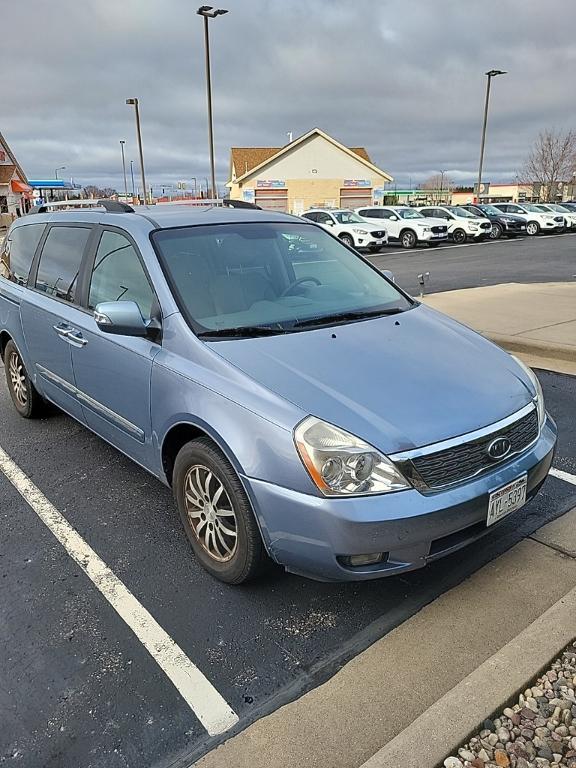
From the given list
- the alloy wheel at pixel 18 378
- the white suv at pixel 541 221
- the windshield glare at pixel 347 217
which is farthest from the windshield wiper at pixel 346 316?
the white suv at pixel 541 221

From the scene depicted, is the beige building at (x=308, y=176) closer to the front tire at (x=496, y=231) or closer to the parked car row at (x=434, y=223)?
the parked car row at (x=434, y=223)

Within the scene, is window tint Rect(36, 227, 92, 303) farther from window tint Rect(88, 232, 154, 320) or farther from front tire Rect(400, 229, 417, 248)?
front tire Rect(400, 229, 417, 248)

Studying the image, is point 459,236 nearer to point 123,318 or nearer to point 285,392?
point 123,318

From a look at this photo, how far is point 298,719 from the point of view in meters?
2.21

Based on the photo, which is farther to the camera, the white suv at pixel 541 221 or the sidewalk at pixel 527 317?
the white suv at pixel 541 221

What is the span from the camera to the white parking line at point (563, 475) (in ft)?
13.1

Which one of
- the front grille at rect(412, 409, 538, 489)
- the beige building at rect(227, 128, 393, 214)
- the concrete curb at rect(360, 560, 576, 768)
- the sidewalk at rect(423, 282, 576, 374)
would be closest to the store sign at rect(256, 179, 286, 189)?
the beige building at rect(227, 128, 393, 214)

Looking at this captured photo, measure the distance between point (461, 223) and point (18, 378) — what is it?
2587cm

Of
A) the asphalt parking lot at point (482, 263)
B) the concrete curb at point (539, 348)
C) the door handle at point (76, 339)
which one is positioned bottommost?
the asphalt parking lot at point (482, 263)

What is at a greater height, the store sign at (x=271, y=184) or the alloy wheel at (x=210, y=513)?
the store sign at (x=271, y=184)

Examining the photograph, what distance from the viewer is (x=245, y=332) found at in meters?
3.16

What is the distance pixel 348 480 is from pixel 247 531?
0.56 meters

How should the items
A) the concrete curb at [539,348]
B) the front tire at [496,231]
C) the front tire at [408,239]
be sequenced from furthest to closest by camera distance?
the front tire at [496,231], the front tire at [408,239], the concrete curb at [539,348]

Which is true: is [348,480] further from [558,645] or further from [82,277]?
[82,277]
